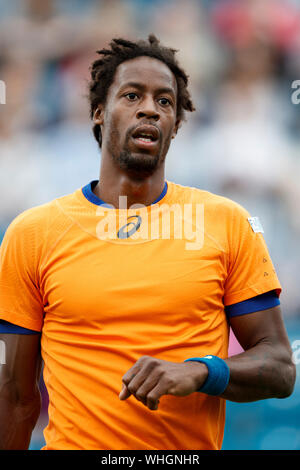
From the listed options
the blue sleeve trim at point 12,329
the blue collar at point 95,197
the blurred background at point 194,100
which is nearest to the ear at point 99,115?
the blue collar at point 95,197

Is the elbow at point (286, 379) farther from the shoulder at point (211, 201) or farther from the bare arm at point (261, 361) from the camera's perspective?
the shoulder at point (211, 201)

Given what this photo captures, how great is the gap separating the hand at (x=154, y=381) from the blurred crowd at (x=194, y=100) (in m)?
2.62

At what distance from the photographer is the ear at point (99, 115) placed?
7.61ft

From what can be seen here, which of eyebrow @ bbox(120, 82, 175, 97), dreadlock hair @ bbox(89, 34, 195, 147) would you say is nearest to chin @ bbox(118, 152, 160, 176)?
eyebrow @ bbox(120, 82, 175, 97)

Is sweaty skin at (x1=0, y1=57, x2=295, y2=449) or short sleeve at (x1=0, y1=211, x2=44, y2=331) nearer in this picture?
sweaty skin at (x1=0, y1=57, x2=295, y2=449)

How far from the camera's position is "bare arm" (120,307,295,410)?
58.2 inches

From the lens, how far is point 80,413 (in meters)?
1.74

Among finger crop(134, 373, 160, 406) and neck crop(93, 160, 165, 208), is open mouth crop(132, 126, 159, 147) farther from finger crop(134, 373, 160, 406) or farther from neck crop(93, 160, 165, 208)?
finger crop(134, 373, 160, 406)

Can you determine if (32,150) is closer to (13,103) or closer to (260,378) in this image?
(13,103)

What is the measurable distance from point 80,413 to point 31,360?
295mm

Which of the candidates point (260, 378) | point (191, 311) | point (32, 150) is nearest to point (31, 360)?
point (191, 311)

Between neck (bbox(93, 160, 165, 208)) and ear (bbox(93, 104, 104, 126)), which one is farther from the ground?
ear (bbox(93, 104, 104, 126))

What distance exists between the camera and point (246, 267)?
187 cm

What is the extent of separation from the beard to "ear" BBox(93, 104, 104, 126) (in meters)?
0.24
